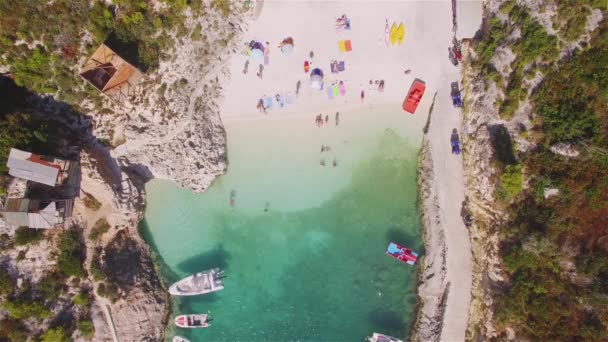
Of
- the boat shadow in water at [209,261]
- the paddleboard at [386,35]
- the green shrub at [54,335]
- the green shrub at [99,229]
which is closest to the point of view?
the green shrub at [54,335]

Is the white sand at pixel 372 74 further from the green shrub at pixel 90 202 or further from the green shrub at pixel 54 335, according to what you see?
the green shrub at pixel 54 335

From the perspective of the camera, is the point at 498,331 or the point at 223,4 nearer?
the point at 498,331

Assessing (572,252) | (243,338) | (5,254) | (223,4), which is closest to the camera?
(572,252)

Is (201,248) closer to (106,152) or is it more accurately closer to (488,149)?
(106,152)

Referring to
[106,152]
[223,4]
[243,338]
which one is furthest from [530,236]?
[106,152]

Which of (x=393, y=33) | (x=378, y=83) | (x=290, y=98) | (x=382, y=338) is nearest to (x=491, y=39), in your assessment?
(x=393, y=33)

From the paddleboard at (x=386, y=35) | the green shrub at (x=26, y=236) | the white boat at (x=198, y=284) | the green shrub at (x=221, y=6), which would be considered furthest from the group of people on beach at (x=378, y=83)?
the green shrub at (x=26, y=236)

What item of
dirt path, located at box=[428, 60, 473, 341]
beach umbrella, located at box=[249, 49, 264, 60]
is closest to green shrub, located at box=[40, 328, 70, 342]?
beach umbrella, located at box=[249, 49, 264, 60]
